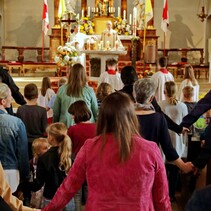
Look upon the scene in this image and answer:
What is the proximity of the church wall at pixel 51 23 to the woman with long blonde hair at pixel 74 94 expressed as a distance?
14.7 m

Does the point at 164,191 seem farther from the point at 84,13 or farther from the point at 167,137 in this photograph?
the point at 84,13

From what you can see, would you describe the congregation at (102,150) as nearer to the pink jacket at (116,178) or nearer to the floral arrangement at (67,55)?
the pink jacket at (116,178)

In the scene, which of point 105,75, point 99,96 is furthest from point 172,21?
point 99,96

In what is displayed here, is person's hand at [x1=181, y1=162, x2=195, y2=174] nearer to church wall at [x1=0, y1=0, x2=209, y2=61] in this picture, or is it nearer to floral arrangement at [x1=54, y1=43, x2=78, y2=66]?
floral arrangement at [x1=54, y1=43, x2=78, y2=66]

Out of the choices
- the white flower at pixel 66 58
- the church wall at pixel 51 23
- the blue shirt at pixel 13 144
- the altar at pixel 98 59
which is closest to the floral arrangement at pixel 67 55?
the white flower at pixel 66 58

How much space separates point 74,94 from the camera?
532 cm

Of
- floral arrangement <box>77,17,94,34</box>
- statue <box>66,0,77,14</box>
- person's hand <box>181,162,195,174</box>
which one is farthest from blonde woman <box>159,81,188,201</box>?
statue <box>66,0,77,14</box>

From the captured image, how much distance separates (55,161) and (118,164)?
1.25 m

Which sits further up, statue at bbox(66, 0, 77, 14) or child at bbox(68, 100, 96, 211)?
statue at bbox(66, 0, 77, 14)

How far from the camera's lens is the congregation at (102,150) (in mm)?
2457

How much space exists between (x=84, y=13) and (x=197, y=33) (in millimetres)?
4701

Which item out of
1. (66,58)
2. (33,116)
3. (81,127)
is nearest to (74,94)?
(33,116)

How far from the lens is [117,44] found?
1283cm

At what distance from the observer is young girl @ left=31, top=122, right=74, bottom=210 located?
3.61 meters
